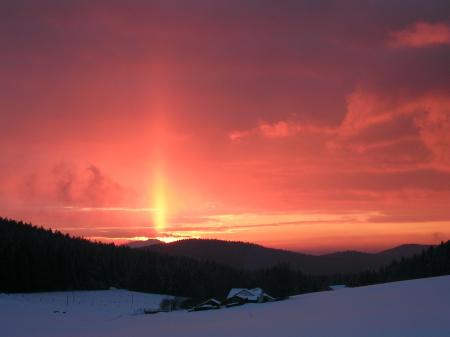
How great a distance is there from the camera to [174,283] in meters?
126

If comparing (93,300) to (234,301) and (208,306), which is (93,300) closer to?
(234,301)

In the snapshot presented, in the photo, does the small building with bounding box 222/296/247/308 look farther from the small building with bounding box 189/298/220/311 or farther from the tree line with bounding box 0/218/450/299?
the tree line with bounding box 0/218/450/299

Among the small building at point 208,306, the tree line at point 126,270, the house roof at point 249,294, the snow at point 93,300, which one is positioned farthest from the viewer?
the tree line at point 126,270

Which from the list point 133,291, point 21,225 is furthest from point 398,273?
point 21,225

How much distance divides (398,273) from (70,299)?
65583mm

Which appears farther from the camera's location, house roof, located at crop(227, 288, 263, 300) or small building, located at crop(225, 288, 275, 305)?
house roof, located at crop(227, 288, 263, 300)

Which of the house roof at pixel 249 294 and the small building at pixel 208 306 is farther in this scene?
the house roof at pixel 249 294

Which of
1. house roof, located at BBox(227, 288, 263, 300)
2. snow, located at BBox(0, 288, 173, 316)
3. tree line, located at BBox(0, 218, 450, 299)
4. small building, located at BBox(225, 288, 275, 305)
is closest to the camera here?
small building, located at BBox(225, 288, 275, 305)

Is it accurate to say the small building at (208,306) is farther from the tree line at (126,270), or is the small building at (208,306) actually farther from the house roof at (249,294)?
the tree line at (126,270)

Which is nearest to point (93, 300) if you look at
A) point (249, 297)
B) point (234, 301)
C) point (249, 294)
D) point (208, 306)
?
point (234, 301)

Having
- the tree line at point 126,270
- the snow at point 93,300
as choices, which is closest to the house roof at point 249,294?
the tree line at point 126,270

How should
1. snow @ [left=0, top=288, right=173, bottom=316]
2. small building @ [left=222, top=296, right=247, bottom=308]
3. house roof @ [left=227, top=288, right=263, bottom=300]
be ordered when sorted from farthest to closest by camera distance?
snow @ [left=0, top=288, right=173, bottom=316] < house roof @ [left=227, top=288, right=263, bottom=300] < small building @ [left=222, top=296, right=247, bottom=308]

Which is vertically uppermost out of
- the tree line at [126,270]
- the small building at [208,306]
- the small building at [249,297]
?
the tree line at [126,270]

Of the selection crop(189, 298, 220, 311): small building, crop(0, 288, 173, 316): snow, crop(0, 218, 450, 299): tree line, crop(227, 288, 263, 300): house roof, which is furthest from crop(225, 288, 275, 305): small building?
crop(0, 288, 173, 316): snow
